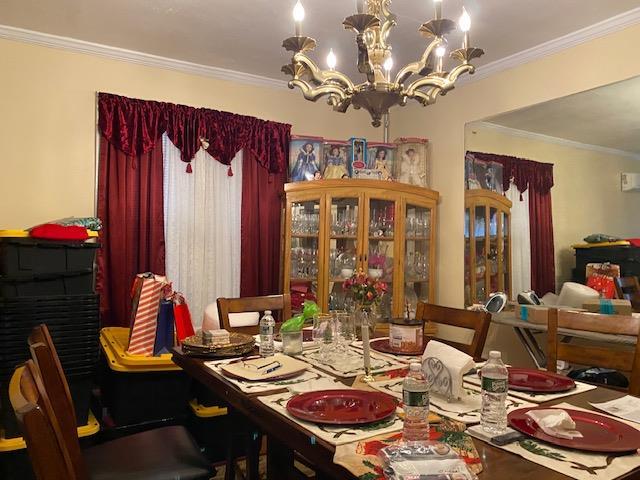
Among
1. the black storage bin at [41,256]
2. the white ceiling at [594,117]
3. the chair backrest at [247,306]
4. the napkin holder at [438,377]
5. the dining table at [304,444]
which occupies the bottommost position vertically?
the dining table at [304,444]

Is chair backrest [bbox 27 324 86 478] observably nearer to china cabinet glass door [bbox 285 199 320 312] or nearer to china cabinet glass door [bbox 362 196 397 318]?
china cabinet glass door [bbox 285 199 320 312]

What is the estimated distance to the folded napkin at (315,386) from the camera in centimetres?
146

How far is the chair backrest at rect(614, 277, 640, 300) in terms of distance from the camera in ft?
8.73

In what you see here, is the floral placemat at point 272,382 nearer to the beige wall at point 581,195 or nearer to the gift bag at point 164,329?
the gift bag at point 164,329

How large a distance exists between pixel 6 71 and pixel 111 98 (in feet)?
1.85

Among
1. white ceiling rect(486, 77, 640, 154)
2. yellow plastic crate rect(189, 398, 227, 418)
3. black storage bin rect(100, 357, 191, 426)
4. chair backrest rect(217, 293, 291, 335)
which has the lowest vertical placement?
yellow plastic crate rect(189, 398, 227, 418)

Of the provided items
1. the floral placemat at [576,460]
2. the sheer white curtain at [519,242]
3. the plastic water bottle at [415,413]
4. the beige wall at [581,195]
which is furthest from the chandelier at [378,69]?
the sheer white curtain at [519,242]

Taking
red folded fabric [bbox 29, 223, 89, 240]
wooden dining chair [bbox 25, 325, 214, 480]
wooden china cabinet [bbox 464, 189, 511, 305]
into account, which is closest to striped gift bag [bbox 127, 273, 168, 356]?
red folded fabric [bbox 29, 223, 89, 240]

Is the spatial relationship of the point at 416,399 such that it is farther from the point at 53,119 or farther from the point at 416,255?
the point at 53,119

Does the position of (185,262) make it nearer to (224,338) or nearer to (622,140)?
(224,338)

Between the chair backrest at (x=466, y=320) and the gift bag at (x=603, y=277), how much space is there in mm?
1117

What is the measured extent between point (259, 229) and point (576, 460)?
9.07ft

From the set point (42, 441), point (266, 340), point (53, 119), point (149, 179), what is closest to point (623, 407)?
point (266, 340)

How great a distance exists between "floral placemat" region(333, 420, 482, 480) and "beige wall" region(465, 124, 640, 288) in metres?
2.14
